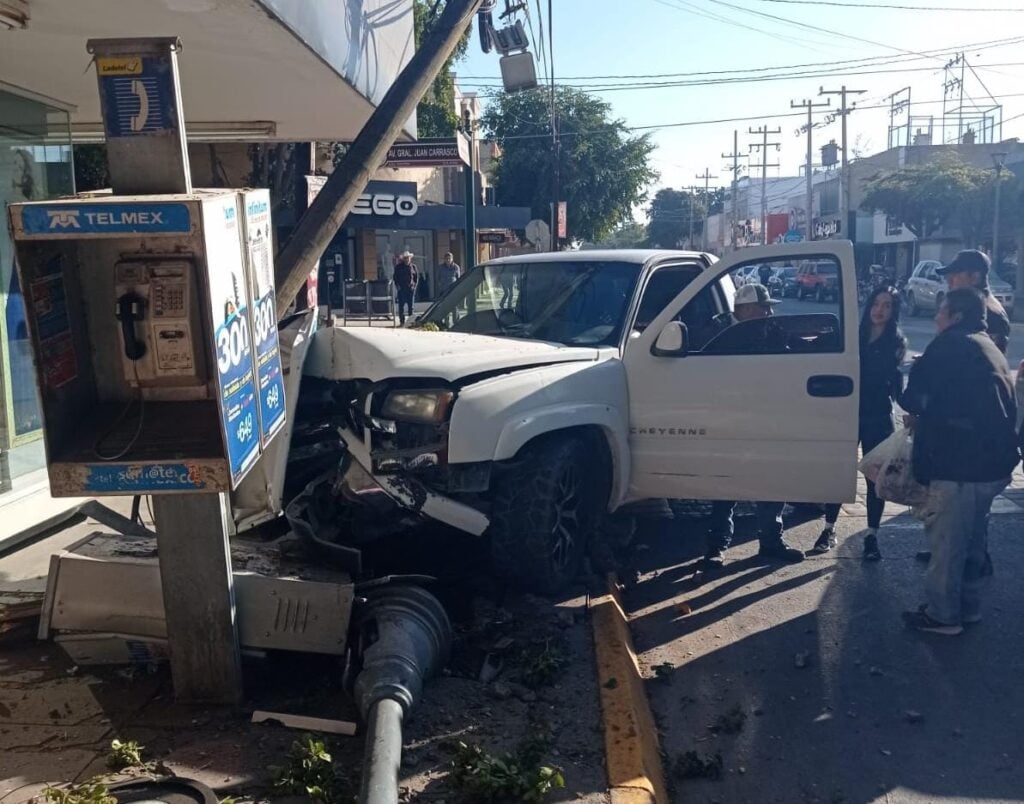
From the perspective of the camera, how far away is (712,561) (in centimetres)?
642

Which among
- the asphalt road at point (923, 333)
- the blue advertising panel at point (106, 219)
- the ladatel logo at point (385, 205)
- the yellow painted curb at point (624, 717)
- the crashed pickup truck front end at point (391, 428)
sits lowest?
the asphalt road at point (923, 333)

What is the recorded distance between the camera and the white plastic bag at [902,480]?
17.8ft

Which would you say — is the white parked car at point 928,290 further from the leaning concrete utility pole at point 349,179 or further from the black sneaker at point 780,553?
the leaning concrete utility pole at point 349,179

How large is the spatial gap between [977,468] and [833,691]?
1.41m

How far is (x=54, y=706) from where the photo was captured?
13.4 ft

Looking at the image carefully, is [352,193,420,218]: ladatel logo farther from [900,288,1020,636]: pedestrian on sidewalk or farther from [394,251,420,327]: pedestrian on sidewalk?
[900,288,1020,636]: pedestrian on sidewalk

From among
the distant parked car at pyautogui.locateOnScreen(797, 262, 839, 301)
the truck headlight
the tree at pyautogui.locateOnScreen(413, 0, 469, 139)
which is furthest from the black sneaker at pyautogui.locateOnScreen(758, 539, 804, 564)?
the distant parked car at pyautogui.locateOnScreen(797, 262, 839, 301)

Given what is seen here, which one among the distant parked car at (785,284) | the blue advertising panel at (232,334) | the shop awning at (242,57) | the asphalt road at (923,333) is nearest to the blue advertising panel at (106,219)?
the blue advertising panel at (232,334)

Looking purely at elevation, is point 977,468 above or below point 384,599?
above

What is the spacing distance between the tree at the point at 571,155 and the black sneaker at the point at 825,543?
1572 inches

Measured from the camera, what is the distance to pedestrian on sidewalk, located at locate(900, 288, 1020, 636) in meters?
5.09

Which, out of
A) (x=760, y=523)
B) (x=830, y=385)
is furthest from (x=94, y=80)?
(x=760, y=523)

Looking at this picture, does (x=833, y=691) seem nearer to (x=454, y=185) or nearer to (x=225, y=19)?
(x=225, y=19)

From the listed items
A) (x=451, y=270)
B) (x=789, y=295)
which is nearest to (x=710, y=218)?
(x=789, y=295)
